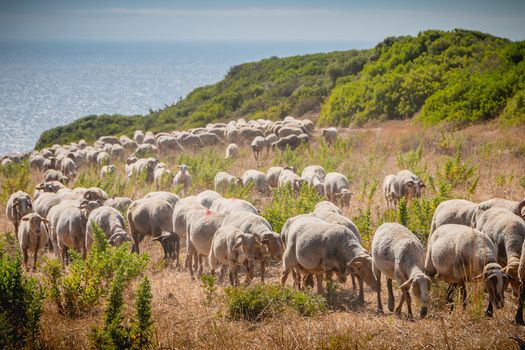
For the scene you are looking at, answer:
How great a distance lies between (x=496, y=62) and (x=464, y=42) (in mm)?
6274

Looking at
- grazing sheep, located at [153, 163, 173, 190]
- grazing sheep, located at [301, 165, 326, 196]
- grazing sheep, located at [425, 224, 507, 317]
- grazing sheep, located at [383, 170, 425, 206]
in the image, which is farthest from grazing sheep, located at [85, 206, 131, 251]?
grazing sheep, located at [383, 170, 425, 206]

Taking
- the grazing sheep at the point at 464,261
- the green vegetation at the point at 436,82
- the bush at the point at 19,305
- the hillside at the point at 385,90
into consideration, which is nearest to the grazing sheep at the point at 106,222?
the bush at the point at 19,305

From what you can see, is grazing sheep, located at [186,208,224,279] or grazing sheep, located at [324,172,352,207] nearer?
grazing sheep, located at [186,208,224,279]

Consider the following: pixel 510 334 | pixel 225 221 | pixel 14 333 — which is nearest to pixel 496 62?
pixel 225 221

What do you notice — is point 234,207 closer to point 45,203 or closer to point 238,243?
point 238,243

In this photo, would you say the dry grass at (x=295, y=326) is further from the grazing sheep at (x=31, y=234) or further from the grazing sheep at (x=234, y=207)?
the grazing sheep at (x=31, y=234)

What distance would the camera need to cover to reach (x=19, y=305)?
27.0 feet

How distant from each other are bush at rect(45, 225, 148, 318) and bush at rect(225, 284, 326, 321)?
6.13 feet

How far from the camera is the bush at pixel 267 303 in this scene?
8859 mm

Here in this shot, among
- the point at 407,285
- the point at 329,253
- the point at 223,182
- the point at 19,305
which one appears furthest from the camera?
the point at 223,182

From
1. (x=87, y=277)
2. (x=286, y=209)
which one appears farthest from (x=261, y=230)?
(x=87, y=277)

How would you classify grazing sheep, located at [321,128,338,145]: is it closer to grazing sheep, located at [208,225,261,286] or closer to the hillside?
the hillside

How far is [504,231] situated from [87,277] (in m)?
7.48

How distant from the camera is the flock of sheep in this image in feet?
29.9
